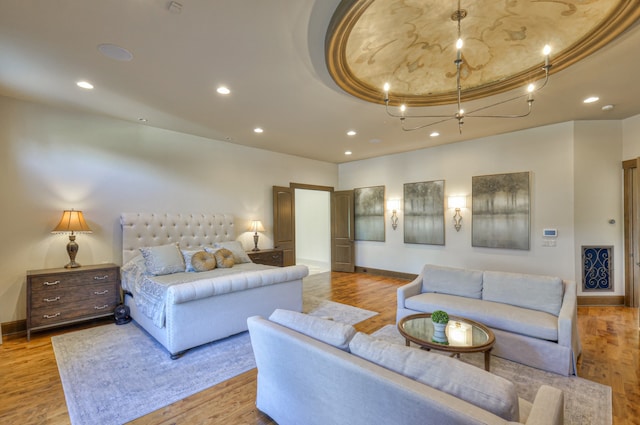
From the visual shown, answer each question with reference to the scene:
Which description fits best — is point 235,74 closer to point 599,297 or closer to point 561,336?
point 561,336

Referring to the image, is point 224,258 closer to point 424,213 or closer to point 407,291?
point 407,291

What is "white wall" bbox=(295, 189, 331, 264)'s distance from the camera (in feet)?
30.0

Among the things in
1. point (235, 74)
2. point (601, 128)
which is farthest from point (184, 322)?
point (601, 128)

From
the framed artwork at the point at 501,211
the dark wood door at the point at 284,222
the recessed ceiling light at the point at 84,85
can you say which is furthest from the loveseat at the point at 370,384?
the dark wood door at the point at 284,222

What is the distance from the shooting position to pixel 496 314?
2.94 meters

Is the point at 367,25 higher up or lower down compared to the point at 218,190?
higher up

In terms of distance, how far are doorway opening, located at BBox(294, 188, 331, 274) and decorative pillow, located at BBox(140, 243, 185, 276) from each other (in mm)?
5056

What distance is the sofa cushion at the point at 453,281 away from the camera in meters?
3.50

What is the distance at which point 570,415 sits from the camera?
208 cm

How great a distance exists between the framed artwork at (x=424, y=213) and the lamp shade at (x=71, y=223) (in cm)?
599

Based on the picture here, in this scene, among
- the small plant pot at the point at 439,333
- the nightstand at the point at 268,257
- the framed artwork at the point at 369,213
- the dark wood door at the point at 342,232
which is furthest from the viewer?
the dark wood door at the point at 342,232

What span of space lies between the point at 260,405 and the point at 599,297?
18.6ft

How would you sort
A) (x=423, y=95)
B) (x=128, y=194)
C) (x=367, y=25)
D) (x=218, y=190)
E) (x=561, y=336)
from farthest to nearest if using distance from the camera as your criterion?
(x=218, y=190) → (x=128, y=194) → (x=423, y=95) → (x=561, y=336) → (x=367, y=25)

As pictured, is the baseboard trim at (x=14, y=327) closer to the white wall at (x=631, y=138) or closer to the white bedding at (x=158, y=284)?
the white bedding at (x=158, y=284)
